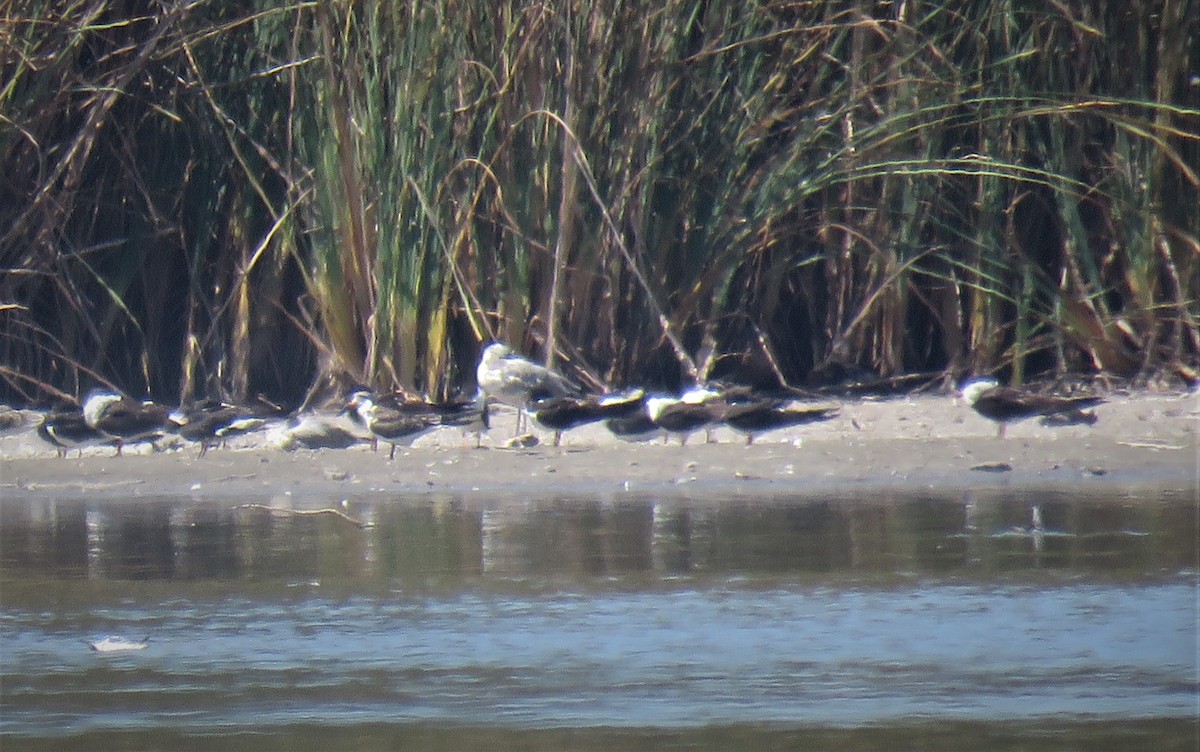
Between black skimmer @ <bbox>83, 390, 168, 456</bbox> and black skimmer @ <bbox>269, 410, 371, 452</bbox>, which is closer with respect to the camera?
black skimmer @ <bbox>269, 410, 371, 452</bbox>

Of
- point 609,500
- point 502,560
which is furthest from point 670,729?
point 609,500

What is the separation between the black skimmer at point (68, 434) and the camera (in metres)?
7.61

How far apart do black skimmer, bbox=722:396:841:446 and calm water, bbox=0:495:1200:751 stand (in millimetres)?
1141

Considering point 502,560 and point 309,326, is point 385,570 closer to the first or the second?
point 502,560

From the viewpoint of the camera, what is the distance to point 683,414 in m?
7.42

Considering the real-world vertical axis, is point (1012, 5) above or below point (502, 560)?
above

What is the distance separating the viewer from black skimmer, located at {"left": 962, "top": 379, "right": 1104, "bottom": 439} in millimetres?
7480

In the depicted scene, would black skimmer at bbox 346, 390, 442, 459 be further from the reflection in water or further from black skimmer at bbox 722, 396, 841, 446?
black skimmer at bbox 722, 396, 841, 446

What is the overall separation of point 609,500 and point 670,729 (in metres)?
2.94

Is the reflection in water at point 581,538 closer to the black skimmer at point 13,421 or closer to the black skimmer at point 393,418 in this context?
the black skimmer at point 393,418

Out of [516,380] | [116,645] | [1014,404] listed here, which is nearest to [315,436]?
[516,380]

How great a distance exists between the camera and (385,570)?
5145 mm

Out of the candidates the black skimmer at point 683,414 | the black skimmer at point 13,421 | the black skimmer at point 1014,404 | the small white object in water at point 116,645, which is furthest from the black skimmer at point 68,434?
A: the black skimmer at point 1014,404

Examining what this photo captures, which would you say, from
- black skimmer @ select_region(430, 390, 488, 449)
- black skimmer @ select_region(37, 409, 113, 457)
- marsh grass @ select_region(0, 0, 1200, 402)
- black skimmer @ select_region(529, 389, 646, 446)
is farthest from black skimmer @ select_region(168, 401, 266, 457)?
black skimmer @ select_region(529, 389, 646, 446)
